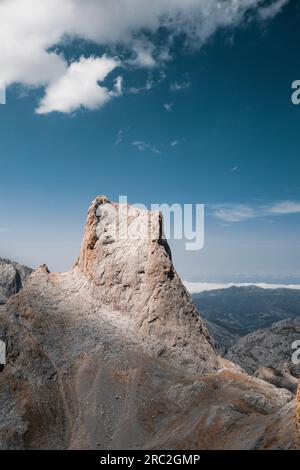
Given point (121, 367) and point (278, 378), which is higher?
point (121, 367)

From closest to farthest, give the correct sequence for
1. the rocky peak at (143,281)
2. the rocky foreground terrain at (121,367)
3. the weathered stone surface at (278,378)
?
1. the rocky foreground terrain at (121,367)
2. the rocky peak at (143,281)
3. the weathered stone surface at (278,378)

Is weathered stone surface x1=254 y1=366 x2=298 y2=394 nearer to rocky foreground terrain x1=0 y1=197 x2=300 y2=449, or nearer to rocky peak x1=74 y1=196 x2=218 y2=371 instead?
rocky foreground terrain x1=0 y1=197 x2=300 y2=449

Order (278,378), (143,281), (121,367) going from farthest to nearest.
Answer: (278,378) → (143,281) → (121,367)

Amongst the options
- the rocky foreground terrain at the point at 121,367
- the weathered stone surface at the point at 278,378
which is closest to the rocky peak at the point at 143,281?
the rocky foreground terrain at the point at 121,367

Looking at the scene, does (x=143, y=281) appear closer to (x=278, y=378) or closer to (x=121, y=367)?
(x=121, y=367)

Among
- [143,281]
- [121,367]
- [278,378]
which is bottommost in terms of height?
[278,378]

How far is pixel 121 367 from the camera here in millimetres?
66125

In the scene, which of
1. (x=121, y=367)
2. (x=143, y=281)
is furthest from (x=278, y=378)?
(x=121, y=367)

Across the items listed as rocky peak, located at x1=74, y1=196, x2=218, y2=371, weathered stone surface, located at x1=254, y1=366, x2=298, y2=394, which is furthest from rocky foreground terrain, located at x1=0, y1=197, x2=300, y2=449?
weathered stone surface, located at x1=254, y1=366, x2=298, y2=394

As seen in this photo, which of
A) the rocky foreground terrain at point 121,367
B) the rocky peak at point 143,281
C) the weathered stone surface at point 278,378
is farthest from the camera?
the weathered stone surface at point 278,378

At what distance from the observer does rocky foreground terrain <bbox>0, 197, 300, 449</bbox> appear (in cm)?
5509

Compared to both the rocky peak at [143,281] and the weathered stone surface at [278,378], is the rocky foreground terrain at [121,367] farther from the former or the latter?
the weathered stone surface at [278,378]

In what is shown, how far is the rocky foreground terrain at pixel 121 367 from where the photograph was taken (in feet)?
181

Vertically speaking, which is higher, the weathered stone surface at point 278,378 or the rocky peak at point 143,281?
the rocky peak at point 143,281
